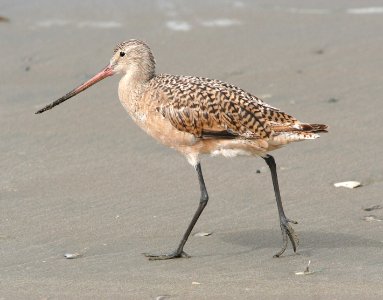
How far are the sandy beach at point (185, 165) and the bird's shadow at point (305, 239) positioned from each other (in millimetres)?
17

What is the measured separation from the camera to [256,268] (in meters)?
6.41

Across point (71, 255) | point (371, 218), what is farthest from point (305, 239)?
point (71, 255)

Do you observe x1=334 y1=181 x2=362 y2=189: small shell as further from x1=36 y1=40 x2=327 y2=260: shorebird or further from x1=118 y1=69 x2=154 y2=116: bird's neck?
x1=118 y1=69 x2=154 y2=116: bird's neck

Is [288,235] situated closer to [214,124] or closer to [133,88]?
[214,124]

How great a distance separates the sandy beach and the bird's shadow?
0.02 m

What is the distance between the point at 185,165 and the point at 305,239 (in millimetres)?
1869

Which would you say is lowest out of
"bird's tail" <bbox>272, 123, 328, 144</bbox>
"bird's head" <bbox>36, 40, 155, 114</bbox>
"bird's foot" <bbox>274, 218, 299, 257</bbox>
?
"bird's foot" <bbox>274, 218, 299, 257</bbox>

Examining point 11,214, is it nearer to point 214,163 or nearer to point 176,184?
point 176,184

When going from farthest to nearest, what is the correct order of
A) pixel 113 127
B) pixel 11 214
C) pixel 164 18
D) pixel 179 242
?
pixel 164 18 < pixel 113 127 < pixel 11 214 < pixel 179 242

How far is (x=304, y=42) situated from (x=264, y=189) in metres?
4.07

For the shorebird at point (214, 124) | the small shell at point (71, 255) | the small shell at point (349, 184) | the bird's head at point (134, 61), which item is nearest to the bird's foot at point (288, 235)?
the shorebird at point (214, 124)

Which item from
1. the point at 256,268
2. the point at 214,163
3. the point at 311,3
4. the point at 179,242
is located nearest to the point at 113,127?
the point at 214,163

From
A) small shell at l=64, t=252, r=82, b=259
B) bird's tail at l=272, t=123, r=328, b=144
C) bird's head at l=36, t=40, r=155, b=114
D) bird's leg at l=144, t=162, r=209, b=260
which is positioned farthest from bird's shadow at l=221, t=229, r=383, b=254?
bird's head at l=36, t=40, r=155, b=114

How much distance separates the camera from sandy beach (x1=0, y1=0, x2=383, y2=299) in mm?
6312
